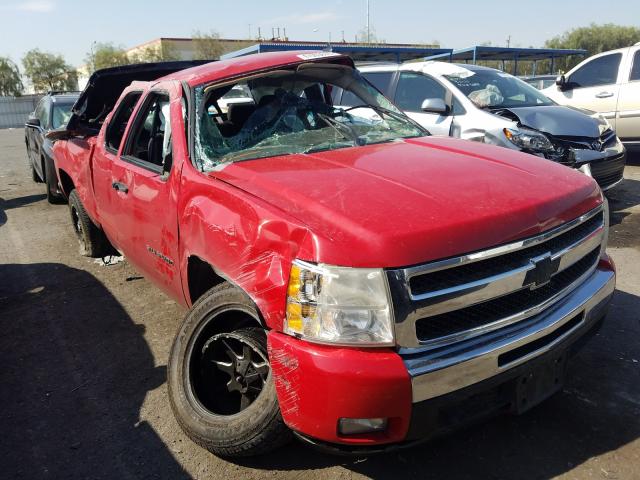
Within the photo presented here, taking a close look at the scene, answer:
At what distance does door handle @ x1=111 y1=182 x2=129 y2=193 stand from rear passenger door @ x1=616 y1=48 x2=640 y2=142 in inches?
331

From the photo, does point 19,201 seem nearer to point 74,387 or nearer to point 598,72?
point 74,387

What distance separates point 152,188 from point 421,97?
489 centimetres

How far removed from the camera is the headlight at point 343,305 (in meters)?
1.92

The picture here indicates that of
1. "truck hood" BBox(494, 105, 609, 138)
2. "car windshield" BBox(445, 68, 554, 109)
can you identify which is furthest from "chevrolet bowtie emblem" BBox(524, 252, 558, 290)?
"car windshield" BBox(445, 68, 554, 109)

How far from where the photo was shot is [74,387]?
10.7ft

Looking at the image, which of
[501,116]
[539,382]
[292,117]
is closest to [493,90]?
[501,116]

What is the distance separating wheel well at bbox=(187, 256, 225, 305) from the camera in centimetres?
288

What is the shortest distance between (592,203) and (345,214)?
52.7 inches

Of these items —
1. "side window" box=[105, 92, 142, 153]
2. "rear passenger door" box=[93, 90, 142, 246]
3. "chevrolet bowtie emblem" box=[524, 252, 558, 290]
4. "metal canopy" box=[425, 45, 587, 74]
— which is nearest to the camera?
"chevrolet bowtie emblem" box=[524, 252, 558, 290]

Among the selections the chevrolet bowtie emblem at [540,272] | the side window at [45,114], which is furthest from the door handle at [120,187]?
the side window at [45,114]

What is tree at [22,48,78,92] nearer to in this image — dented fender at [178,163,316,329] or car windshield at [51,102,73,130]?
car windshield at [51,102,73,130]

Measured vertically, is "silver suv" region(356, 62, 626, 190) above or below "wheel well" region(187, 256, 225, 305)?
above

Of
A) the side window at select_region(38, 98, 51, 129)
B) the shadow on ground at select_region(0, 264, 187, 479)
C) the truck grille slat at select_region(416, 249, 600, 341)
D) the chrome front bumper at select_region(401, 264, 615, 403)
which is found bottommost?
the shadow on ground at select_region(0, 264, 187, 479)

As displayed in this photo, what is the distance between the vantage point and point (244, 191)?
8.00ft
